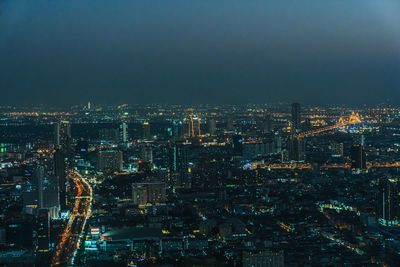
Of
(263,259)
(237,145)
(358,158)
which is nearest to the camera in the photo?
(263,259)

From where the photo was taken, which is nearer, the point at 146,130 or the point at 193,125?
the point at 146,130

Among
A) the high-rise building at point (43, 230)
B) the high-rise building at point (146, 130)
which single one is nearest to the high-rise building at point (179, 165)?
the high-rise building at point (146, 130)

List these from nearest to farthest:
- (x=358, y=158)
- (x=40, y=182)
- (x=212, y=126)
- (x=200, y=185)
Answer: (x=40, y=182) → (x=200, y=185) → (x=358, y=158) → (x=212, y=126)

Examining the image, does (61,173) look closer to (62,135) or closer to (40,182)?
(40,182)

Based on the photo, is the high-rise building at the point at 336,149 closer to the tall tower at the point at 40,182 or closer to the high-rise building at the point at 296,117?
the high-rise building at the point at 296,117

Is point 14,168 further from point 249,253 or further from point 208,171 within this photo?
point 249,253

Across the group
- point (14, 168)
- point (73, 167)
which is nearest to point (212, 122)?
point (73, 167)

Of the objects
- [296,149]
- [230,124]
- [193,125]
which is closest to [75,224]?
[296,149]
